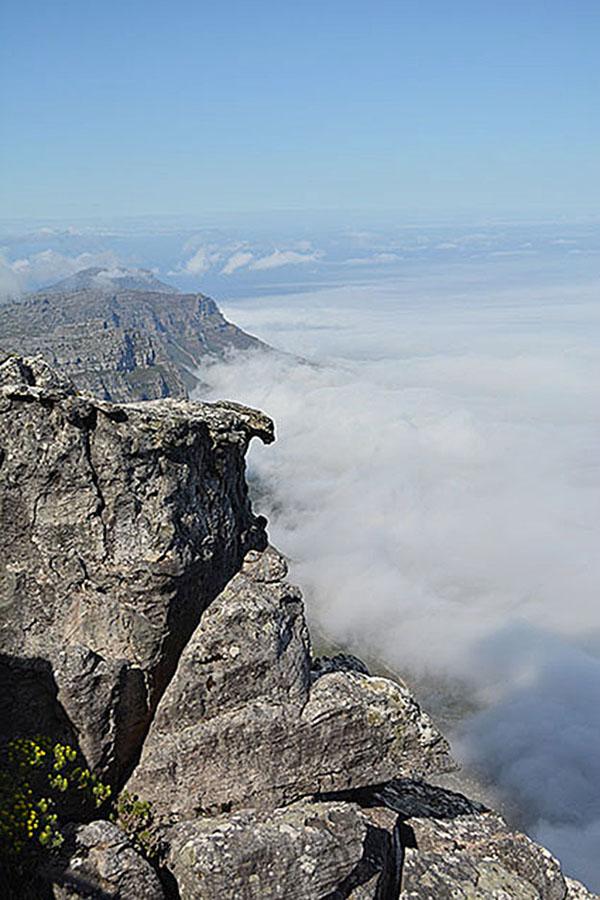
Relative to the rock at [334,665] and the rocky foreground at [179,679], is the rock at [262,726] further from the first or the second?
the rock at [334,665]

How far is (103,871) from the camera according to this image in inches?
Answer: 710

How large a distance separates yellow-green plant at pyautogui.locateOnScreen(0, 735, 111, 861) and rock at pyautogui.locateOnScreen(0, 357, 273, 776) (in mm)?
748

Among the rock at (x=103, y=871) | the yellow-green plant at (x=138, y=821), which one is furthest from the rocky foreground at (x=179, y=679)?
the rock at (x=103, y=871)

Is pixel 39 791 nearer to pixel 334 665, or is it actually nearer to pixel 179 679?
pixel 179 679

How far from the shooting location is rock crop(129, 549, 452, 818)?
21.7 metres

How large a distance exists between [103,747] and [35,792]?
6.80 ft

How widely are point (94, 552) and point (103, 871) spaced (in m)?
7.92

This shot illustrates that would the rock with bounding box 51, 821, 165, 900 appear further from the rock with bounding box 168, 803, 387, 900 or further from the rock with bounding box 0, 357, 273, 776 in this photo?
the rock with bounding box 0, 357, 273, 776

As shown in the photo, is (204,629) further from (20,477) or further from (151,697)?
(20,477)

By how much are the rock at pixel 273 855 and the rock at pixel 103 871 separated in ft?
3.39

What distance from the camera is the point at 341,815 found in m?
20.7

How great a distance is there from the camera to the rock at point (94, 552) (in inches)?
833

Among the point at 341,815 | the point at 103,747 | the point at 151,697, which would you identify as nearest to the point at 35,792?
the point at 103,747

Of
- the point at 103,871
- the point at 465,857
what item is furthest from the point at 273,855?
the point at 465,857
